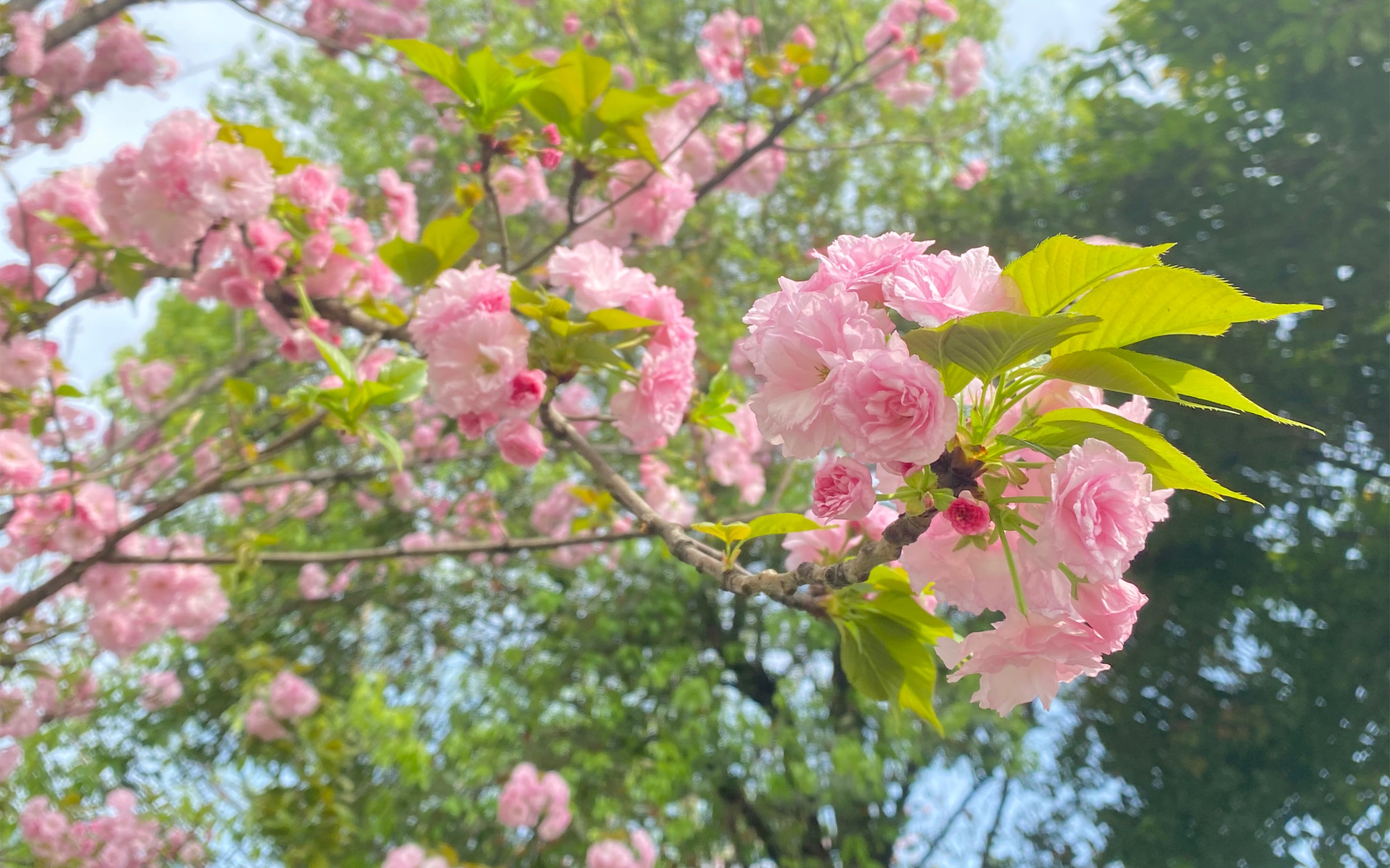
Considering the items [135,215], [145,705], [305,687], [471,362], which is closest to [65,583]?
[135,215]

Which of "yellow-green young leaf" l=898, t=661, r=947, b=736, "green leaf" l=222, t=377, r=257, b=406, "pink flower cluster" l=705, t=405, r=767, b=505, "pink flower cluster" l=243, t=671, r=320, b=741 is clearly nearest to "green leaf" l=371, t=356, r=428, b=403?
"green leaf" l=222, t=377, r=257, b=406

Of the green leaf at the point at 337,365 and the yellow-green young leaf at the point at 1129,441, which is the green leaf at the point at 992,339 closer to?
the yellow-green young leaf at the point at 1129,441

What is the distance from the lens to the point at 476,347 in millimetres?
922

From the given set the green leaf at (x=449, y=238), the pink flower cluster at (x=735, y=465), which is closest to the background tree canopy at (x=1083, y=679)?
the pink flower cluster at (x=735, y=465)

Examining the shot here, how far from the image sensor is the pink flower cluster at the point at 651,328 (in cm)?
99

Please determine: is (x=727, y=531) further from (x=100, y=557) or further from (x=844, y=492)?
(x=100, y=557)

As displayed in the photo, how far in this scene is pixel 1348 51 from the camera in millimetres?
3160

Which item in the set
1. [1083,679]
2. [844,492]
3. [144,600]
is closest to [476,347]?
[844,492]

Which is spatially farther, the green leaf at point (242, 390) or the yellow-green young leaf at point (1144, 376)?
the green leaf at point (242, 390)

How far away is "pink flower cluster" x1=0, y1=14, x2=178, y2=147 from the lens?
198 centimetres

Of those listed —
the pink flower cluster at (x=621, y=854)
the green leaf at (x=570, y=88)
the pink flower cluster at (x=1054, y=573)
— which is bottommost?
the pink flower cluster at (x=621, y=854)

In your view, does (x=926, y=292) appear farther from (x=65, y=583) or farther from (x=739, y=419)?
(x=65, y=583)

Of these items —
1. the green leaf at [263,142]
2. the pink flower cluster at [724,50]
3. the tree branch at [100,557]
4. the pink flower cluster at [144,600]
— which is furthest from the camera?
the pink flower cluster at [724,50]

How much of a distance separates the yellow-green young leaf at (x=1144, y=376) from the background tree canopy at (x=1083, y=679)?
8.47ft
